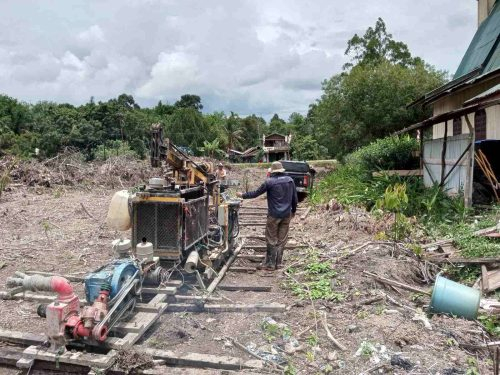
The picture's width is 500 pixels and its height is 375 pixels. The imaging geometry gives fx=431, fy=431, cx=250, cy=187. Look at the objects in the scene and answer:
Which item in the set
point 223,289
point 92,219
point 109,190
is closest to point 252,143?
point 109,190

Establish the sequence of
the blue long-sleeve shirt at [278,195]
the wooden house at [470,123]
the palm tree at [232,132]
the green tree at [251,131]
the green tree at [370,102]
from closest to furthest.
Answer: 1. the blue long-sleeve shirt at [278,195]
2. the wooden house at [470,123]
3. the green tree at [370,102]
4. the palm tree at [232,132]
5. the green tree at [251,131]

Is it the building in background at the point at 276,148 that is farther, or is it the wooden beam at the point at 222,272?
the building in background at the point at 276,148

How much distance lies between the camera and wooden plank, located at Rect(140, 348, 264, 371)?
3971 millimetres

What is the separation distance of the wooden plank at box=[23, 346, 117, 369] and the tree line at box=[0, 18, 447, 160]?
306 inches

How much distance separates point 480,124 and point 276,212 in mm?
9514

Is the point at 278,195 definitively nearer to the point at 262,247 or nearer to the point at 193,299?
the point at 262,247

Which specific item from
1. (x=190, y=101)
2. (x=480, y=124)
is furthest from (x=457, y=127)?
(x=190, y=101)

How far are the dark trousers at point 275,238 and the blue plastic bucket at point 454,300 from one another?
2793mm

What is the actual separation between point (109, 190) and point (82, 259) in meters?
10.7

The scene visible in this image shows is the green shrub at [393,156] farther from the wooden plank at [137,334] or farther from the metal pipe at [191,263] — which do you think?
the wooden plank at [137,334]

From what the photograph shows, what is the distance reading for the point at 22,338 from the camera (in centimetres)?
444

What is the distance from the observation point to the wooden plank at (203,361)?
3.97 m

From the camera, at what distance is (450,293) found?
5.06 meters

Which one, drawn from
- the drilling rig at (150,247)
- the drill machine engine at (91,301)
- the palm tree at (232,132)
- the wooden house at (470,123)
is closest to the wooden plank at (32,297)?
the drilling rig at (150,247)
